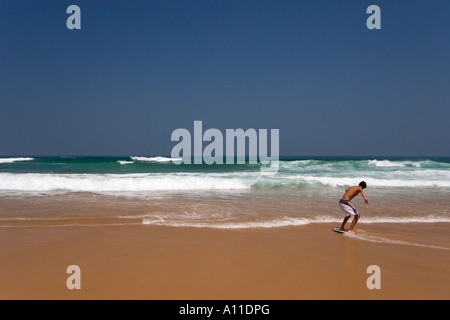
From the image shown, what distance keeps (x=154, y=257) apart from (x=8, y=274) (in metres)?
1.80

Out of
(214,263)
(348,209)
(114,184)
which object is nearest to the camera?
(214,263)

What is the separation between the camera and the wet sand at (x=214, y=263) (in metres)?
3.56

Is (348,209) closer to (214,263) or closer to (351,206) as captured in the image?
(351,206)

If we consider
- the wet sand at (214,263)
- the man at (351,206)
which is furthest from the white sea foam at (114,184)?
the man at (351,206)

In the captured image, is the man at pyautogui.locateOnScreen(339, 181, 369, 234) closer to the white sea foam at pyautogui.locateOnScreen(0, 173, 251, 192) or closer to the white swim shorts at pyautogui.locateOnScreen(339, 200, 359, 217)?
the white swim shorts at pyautogui.locateOnScreen(339, 200, 359, 217)

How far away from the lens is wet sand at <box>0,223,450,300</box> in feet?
11.7

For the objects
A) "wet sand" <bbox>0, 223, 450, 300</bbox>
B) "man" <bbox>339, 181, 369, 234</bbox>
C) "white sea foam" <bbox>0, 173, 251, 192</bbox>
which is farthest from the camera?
"white sea foam" <bbox>0, 173, 251, 192</bbox>

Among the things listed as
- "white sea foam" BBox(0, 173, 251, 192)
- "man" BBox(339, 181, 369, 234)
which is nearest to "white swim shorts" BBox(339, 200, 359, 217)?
"man" BBox(339, 181, 369, 234)

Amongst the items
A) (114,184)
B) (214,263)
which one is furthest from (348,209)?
(114,184)

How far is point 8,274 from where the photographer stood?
3920mm

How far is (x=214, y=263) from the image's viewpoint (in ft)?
14.7
